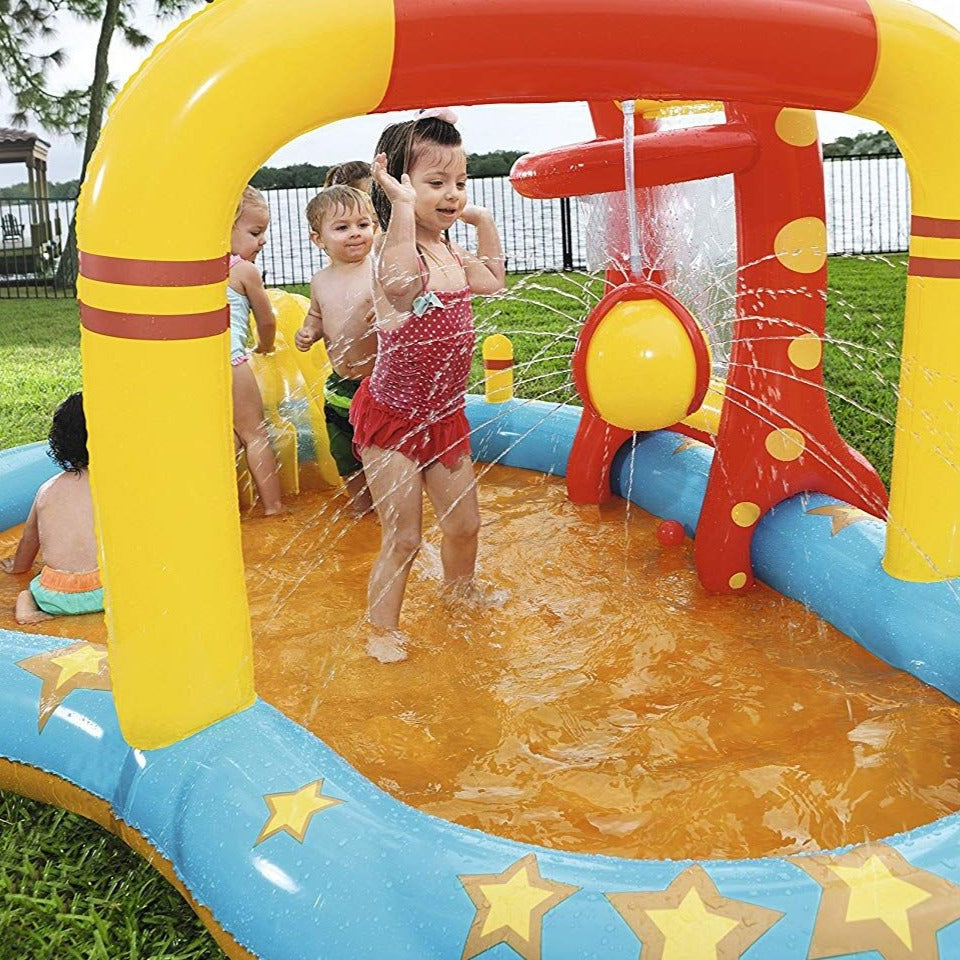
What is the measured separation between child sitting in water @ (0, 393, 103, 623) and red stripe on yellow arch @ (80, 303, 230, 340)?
126 cm

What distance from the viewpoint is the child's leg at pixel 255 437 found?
12.6ft

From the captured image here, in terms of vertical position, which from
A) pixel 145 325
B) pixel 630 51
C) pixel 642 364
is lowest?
pixel 642 364

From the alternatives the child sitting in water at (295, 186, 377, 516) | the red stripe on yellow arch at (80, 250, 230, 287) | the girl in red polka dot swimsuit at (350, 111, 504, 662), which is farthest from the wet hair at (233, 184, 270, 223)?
the red stripe on yellow arch at (80, 250, 230, 287)

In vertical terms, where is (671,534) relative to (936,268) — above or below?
below

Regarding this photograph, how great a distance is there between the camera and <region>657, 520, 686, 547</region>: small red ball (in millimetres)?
3316

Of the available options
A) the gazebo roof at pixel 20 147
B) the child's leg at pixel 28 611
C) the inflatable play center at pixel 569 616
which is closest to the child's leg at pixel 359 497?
the inflatable play center at pixel 569 616

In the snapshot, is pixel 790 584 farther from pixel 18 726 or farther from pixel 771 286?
pixel 18 726

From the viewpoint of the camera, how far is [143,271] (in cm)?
175

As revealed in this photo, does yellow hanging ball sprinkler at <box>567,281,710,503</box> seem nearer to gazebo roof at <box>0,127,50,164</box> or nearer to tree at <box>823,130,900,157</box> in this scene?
tree at <box>823,130,900,157</box>

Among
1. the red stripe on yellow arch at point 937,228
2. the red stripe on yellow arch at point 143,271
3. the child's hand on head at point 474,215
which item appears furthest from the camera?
the child's hand on head at point 474,215

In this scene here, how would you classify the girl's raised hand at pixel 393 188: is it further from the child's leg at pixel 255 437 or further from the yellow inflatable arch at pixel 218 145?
the child's leg at pixel 255 437

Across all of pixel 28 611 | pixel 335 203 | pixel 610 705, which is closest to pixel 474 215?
pixel 335 203

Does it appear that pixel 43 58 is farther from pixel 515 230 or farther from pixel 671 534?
pixel 671 534

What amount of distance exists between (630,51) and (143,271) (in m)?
0.84
